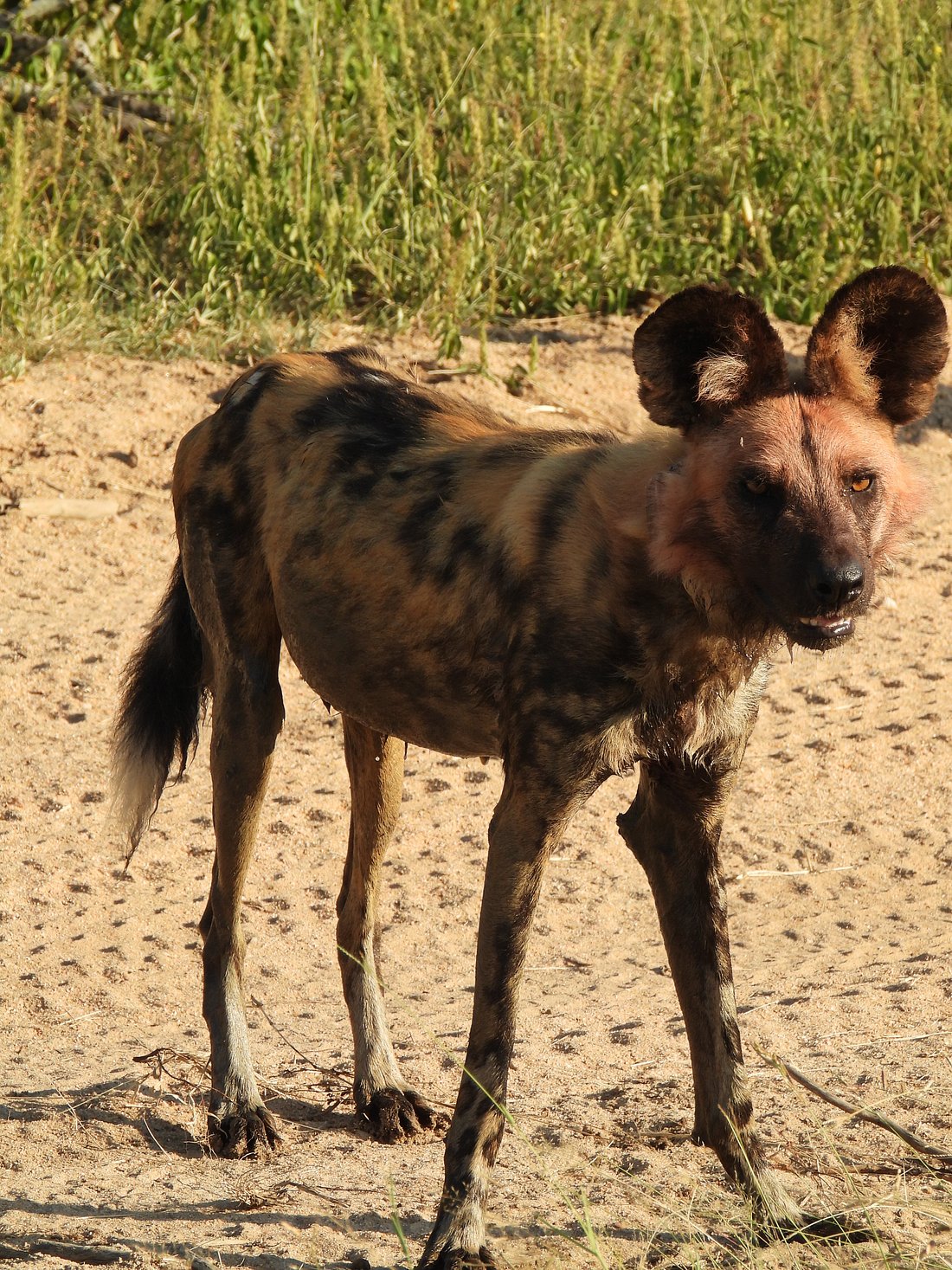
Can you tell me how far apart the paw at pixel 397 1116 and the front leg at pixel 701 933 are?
71cm

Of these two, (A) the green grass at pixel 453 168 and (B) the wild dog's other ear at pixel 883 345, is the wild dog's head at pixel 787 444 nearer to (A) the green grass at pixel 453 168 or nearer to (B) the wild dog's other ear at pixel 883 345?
(B) the wild dog's other ear at pixel 883 345

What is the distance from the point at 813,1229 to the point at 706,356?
163 cm

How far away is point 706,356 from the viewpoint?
8.86ft

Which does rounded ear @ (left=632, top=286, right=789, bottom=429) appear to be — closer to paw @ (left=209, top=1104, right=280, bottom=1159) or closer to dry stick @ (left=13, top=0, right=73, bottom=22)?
paw @ (left=209, top=1104, right=280, bottom=1159)

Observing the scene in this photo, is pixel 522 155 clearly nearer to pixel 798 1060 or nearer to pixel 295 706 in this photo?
pixel 295 706

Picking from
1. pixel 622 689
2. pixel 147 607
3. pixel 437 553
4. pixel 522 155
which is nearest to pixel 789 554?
pixel 622 689

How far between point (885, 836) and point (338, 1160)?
226 cm

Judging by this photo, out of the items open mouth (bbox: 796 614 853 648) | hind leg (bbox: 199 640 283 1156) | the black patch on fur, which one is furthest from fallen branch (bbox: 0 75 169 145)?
open mouth (bbox: 796 614 853 648)

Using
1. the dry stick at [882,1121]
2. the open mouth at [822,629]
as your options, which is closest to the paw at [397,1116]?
the dry stick at [882,1121]

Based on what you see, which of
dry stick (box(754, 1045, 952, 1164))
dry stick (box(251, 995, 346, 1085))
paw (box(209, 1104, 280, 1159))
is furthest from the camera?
dry stick (box(251, 995, 346, 1085))

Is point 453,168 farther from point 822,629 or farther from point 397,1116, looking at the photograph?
Result: point 822,629

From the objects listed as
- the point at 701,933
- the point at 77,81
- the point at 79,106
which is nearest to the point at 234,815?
Result: the point at 701,933

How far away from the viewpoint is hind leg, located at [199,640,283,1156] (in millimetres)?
3641

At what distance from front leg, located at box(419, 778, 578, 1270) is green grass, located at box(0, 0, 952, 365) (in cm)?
430
